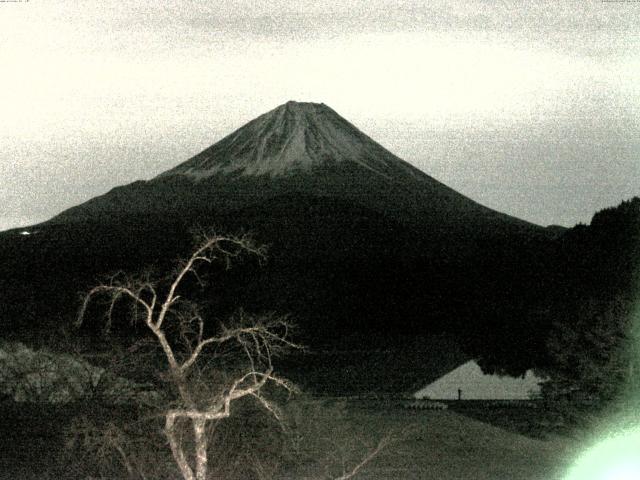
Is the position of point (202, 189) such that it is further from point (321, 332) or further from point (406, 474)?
point (406, 474)

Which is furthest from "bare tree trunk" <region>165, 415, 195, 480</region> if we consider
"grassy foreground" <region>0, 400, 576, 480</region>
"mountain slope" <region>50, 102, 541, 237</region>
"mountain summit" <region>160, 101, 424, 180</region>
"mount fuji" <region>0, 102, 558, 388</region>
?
"mountain summit" <region>160, 101, 424, 180</region>

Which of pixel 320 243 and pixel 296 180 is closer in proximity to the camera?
pixel 320 243

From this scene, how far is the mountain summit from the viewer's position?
156125mm

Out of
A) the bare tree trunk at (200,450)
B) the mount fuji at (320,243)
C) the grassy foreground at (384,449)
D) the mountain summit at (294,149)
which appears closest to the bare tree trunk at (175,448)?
the bare tree trunk at (200,450)

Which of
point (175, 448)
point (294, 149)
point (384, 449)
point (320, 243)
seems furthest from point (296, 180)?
point (175, 448)

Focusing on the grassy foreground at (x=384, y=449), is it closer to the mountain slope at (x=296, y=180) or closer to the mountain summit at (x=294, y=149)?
the mountain slope at (x=296, y=180)

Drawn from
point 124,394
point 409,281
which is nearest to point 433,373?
point 124,394

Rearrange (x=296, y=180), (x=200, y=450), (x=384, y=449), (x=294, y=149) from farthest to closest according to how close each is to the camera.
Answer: (x=294, y=149)
(x=296, y=180)
(x=384, y=449)
(x=200, y=450)

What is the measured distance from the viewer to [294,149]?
158500mm

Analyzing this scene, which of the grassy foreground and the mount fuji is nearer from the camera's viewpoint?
the grassy foreground

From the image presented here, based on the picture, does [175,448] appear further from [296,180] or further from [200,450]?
[296,180]

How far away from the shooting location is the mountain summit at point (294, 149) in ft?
512

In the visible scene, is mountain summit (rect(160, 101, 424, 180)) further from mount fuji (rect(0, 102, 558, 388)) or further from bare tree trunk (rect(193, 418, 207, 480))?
bare tree trunk (rect(193, 418, 207, 480))

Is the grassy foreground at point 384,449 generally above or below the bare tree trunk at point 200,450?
below
